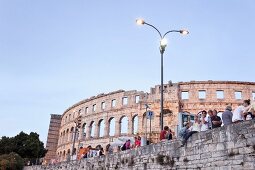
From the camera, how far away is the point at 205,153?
9406mm

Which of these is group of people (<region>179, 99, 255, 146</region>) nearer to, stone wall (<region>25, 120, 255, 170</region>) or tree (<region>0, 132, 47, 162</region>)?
stone wall (<region>25, 120, 255, 170</region>)

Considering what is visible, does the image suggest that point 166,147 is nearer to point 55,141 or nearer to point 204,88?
point 204,88

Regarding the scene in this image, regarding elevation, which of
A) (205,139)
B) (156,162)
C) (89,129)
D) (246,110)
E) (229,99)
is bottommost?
(156,162)

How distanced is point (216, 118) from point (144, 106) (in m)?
32.0

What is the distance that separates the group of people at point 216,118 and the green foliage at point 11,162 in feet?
92.8

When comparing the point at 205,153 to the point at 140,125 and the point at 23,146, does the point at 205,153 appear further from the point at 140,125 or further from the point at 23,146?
the point at 23,146

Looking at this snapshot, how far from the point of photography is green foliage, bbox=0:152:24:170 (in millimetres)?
33562

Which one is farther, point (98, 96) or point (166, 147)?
point (98, 96)

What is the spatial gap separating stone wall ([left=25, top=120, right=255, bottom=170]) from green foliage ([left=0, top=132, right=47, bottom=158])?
1553 inches

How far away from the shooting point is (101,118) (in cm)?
4772

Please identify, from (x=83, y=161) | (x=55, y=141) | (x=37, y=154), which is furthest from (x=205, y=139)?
(x=55, y=141)

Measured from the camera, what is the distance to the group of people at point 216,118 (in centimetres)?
896

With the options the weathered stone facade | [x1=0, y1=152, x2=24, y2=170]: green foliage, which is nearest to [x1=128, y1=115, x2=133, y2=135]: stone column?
[x1=0, y1=152, x2=24, y2=170]: green foliage

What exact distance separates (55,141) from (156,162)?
57395 mm
